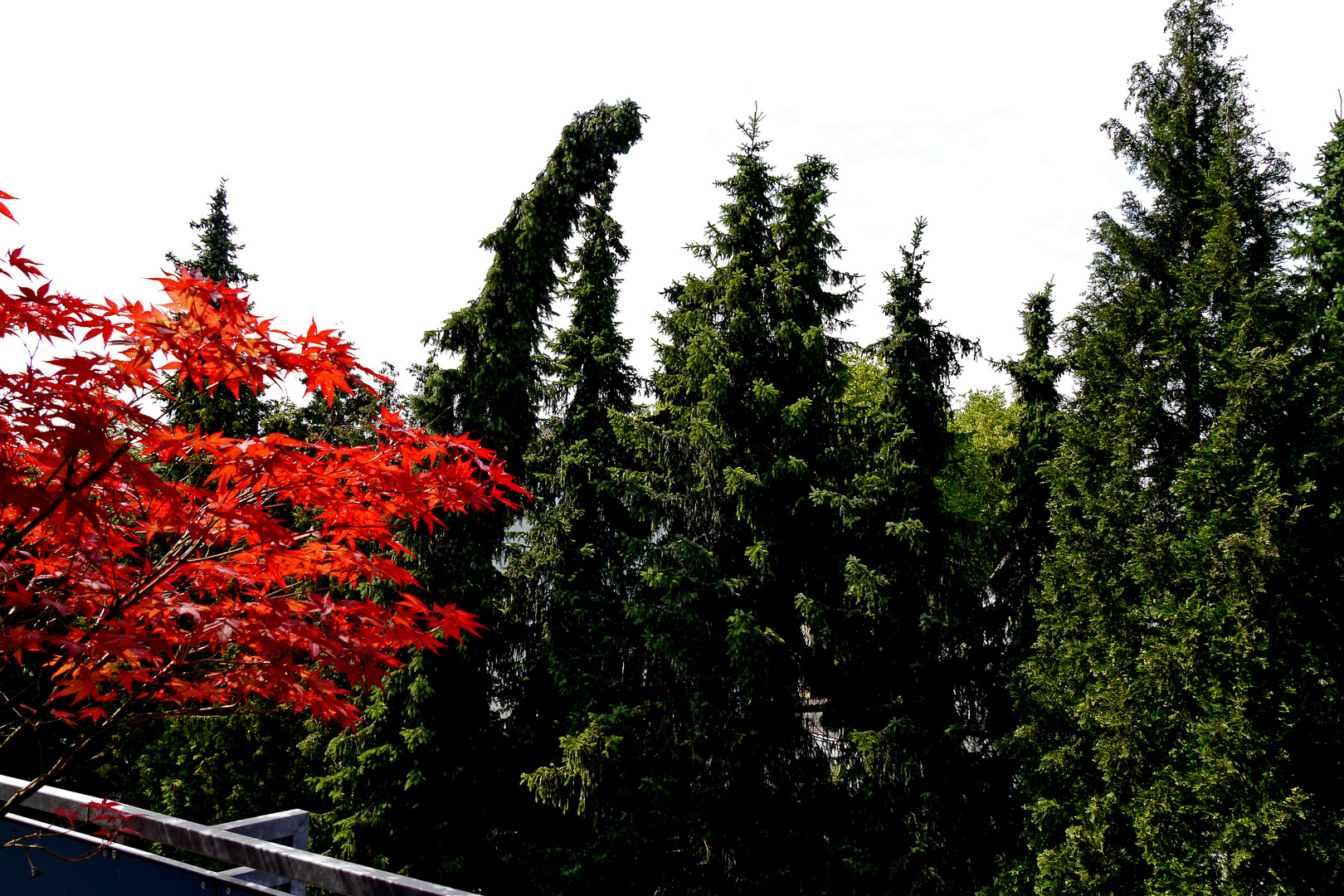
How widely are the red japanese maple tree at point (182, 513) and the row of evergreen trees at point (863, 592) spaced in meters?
6.05

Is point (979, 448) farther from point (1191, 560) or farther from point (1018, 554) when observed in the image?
point (1191, 560)

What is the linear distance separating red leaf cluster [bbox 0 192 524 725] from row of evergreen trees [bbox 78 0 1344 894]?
6.05 meters

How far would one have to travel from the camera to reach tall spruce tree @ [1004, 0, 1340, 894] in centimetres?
671

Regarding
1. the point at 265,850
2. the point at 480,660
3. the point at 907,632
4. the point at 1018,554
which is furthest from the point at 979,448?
the point at 265,850

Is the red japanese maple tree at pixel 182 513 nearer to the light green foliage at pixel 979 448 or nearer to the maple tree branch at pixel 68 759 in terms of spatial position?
the maple tree branch at pixel 68 759

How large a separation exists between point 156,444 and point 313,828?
29.4 ft

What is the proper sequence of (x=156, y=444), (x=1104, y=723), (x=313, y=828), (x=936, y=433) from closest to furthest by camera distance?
(x=156, y=444), (x=1104, y=723), (x=313, y=828), (x=936, y=433)

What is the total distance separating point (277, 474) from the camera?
267 cm

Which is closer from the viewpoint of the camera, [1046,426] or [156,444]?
[156,444]

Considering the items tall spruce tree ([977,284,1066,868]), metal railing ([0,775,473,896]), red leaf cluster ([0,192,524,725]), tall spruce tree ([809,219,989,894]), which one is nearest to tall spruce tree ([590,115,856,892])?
tall spruce tree ([809,219,989,894])

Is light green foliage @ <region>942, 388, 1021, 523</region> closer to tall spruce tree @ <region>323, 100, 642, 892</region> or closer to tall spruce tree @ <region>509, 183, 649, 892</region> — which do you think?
tall spruce tree @ <region>509, 183, 649, 892</region>

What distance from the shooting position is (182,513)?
2.64 m

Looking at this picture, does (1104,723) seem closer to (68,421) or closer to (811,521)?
(811,521)

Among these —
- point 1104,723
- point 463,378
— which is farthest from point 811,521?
point 463,378
